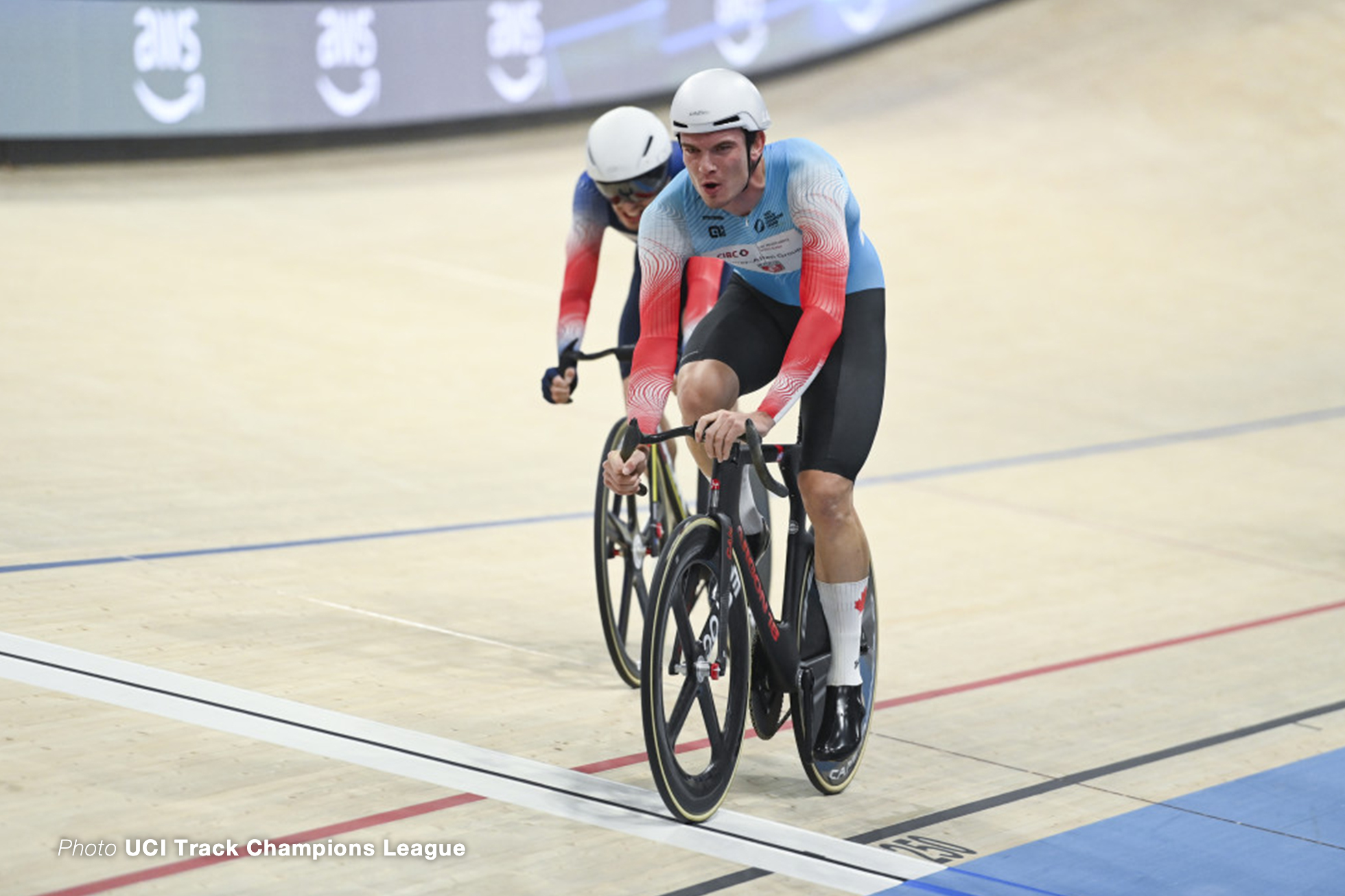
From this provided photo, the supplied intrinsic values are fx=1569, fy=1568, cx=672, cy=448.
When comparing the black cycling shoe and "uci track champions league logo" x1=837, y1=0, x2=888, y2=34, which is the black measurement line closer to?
the black cycling shoe

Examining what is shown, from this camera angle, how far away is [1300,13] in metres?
15.1

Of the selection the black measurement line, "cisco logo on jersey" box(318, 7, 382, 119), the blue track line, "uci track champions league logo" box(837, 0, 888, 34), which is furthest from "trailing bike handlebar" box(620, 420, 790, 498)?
"uci track champions league logo" box(837, 0, 888, 34)

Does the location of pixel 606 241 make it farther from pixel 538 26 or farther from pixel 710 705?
pixel 710 705

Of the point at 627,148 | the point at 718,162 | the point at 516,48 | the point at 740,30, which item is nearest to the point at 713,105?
the point at 718,162

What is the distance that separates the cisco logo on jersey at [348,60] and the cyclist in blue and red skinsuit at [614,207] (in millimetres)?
7415

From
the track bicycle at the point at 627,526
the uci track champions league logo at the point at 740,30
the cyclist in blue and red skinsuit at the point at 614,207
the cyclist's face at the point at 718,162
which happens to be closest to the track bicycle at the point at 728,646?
the cyclist's face at the point at 718,162

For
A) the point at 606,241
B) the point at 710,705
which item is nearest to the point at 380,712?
the point at 710,705

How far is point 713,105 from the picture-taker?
288 centimetres

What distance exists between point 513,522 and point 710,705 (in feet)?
8.06

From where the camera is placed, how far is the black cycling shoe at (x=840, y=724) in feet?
9.98

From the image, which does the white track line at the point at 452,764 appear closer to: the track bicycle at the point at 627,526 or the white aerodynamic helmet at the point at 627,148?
the track bicycle at the point at 627,526

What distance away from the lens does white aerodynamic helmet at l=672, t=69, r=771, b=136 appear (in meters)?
2.88

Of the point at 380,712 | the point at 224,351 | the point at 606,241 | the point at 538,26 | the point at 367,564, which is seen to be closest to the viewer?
the point at 380,712

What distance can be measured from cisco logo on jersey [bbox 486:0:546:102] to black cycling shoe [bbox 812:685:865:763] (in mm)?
A: 9341
